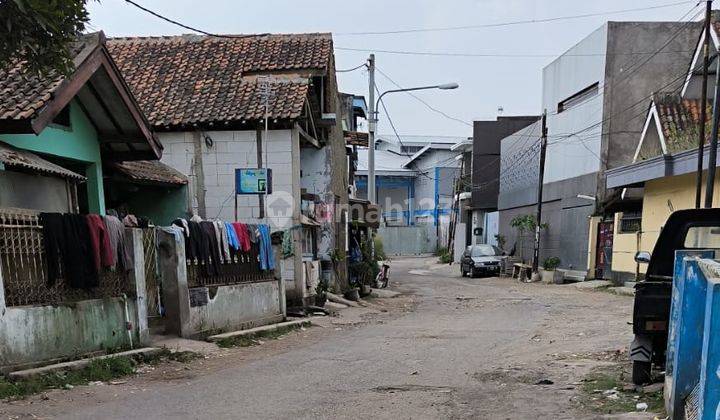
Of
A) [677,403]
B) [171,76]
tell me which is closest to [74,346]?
[677,403]

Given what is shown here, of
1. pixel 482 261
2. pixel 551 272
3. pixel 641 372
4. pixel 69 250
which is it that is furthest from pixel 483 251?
pixel 69 250

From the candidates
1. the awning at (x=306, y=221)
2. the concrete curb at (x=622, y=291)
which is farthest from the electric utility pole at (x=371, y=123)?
the concrete curb at (x=622, y=291)

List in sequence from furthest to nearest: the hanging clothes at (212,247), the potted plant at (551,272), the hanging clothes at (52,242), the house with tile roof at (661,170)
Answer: the potted plant at (551,272) → the house with tile roof at (661,170) → the hanging clothes at (212,247) → the hanging clothes at (52,242)

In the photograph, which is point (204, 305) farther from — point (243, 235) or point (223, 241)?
point (243, 235)

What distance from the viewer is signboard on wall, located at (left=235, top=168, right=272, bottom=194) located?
42.9 ft

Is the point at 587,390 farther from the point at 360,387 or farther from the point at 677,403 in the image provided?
the point at 360,387

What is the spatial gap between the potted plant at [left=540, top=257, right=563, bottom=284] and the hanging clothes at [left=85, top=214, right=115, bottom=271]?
68.8ft

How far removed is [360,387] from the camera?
21.1ft

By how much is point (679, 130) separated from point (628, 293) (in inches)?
219

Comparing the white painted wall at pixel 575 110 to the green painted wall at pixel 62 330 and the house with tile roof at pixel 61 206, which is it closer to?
the house with tile roof at pixel 61 206

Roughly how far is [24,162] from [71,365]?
3139 mm

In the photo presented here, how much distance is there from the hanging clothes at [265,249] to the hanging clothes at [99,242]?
4140 mm

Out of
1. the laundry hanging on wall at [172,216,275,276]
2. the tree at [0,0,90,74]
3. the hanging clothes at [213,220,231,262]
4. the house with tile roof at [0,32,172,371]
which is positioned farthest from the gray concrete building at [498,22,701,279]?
the tree at [0,0,90,74]

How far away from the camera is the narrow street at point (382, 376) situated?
541 centimetres
